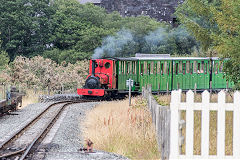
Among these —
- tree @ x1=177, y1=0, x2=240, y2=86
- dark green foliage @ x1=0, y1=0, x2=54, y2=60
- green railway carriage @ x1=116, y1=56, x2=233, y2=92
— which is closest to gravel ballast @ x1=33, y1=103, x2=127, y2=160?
tree @ x1=177, y1=0, x2=240, y2=86

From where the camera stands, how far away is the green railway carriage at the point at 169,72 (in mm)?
23812

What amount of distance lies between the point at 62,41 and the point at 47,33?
2744 mm

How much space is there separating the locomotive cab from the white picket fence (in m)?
16.5

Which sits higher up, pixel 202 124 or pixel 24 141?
pixel 202 124

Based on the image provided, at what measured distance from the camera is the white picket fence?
21.9 ft

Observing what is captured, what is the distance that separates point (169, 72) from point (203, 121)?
58.9 ft

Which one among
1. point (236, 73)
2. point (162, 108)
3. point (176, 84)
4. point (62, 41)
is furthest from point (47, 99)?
point (62, 41)

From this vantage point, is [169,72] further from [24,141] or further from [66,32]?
[66,32]

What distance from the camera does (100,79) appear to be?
23562mm

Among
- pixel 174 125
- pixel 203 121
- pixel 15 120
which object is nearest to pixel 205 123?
pixel 203 121

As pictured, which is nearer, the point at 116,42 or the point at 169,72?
the point at 169,72

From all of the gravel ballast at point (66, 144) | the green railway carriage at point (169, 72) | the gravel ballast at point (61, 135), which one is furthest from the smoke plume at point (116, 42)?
the gravel ballast at point (66, 144)

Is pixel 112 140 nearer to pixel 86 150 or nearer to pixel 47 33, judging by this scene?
pixel 86 150

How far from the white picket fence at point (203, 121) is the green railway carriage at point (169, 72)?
53.6 ft
